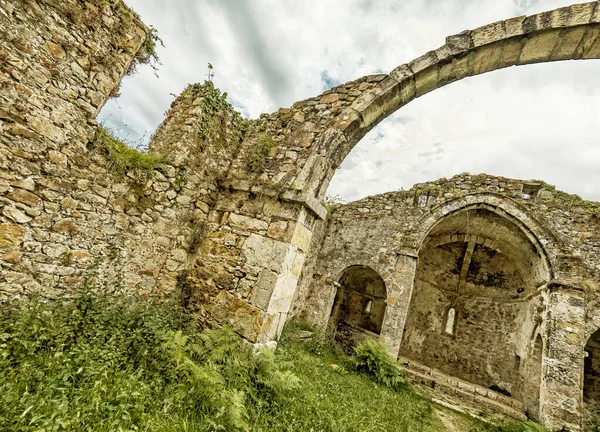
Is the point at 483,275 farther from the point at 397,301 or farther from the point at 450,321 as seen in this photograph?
the point at 397,301

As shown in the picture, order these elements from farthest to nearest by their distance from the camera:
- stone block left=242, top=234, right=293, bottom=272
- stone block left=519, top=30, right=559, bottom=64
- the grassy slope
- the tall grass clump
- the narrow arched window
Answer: the narrow arched window → stone block left=242, top=234, right=293, bottom=272 → stone block left=519, top=30, right=559, bottom=64 → the grassy slope → the tall grass clump

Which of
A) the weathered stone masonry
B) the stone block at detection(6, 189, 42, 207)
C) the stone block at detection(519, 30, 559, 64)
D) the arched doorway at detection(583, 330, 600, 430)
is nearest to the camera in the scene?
the stone block at detection(6, 189, 42, 207)

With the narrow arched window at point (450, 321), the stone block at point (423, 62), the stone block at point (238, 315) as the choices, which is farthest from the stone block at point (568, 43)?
the narrow arched window at point (450, 321)

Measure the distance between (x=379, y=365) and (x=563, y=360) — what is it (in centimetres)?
465

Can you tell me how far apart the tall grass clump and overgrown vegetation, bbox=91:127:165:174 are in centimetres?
144

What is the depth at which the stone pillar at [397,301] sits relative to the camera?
8000 millimetres

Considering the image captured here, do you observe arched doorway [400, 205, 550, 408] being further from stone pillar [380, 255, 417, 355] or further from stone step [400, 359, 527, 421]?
stone pillar [380, 255, 417, 355]

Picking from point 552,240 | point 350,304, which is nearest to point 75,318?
point 552,240

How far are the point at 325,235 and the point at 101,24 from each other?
895cm

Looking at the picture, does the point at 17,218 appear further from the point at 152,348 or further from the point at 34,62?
the point at 152,348

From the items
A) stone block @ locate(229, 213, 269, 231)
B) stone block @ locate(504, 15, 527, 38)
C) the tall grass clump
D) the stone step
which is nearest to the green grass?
the tall grass clump

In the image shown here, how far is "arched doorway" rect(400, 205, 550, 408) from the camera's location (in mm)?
8555

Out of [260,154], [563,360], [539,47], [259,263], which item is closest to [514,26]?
[539,47]

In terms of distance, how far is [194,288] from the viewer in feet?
12.1
